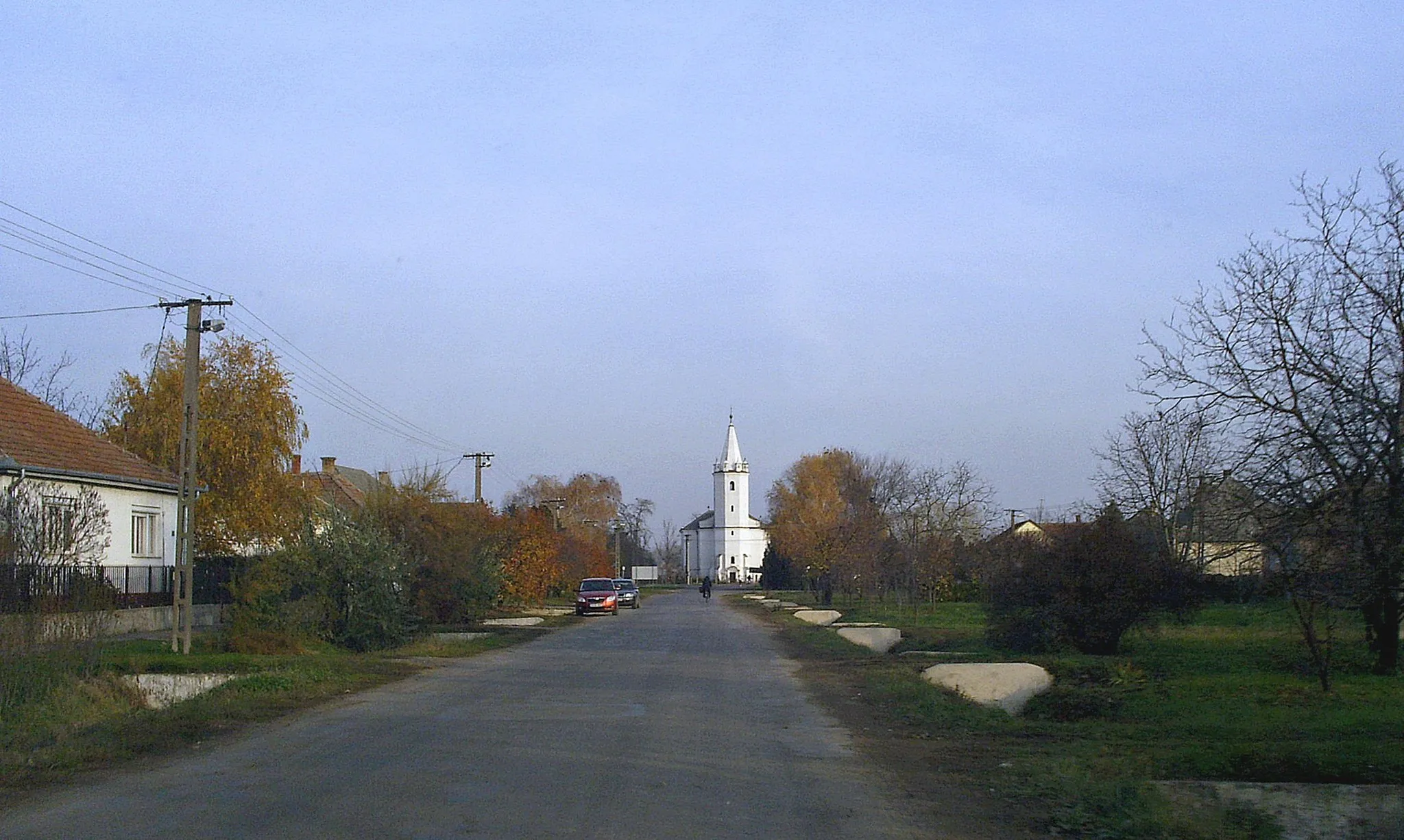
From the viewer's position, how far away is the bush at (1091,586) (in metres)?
22.8

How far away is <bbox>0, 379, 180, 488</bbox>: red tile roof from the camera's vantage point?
27.8 meters

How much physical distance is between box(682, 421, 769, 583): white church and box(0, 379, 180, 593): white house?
113 meters

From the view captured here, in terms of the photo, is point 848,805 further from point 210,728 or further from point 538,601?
point 538,601

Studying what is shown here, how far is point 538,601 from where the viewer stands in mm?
56031

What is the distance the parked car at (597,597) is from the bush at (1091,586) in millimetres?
28616

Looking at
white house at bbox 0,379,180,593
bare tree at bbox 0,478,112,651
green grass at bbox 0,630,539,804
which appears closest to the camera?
green grass at bbox 0,630,539,804

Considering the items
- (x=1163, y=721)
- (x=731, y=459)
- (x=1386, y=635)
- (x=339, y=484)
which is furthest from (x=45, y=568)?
(x=731, y=459)

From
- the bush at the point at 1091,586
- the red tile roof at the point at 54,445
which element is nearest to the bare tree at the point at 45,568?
the red tile roof at the point at 54,445

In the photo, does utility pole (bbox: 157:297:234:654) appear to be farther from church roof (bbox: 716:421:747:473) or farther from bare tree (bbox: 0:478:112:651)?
church roof (bbox: 716:421:747:473)

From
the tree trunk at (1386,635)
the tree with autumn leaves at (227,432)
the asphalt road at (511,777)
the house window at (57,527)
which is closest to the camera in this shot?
the asphalt road at (511,777)

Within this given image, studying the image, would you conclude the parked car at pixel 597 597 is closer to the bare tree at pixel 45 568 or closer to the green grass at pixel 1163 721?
the green grass at pixel 1163 721

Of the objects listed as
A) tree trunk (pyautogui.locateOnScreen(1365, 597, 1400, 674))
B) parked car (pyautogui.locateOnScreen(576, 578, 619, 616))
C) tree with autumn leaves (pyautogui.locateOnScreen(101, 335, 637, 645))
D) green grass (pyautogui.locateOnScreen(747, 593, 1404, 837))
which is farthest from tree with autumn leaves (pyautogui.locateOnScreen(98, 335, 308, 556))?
tree trunk (pyautogui.locateOnScreen(1365, 597, 1400, 674))

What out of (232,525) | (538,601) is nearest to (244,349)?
(232,525)

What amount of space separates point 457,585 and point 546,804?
2810 cm
